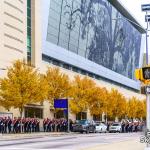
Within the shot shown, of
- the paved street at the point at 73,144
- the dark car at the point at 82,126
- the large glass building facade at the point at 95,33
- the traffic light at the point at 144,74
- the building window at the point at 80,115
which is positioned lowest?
the paved street at the point at 73,144

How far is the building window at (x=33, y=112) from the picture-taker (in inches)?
2712

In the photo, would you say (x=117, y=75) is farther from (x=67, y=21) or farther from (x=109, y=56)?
(x=67, y=21)

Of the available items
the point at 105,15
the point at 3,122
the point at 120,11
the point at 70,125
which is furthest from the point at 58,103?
the point at 120,11

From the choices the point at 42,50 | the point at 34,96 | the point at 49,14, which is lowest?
the point at 34,96

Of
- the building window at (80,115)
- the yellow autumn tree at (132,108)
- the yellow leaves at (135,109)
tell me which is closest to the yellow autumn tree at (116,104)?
the building window at (80,115)

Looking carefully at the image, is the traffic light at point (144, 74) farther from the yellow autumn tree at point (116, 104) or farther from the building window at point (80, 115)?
the yellow autumn tree at point (116, 104)

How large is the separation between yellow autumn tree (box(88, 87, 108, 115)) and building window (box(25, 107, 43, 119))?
10.1m

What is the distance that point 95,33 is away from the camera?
11038cm

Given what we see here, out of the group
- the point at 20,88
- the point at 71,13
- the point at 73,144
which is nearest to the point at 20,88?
the point at 20,88

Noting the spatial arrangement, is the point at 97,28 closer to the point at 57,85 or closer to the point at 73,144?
the point at 57,85

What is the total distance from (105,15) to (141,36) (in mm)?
41284

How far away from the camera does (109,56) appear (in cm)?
12225

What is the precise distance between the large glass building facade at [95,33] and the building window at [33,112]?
13585 mm

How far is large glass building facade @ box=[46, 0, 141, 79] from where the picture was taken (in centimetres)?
8738
